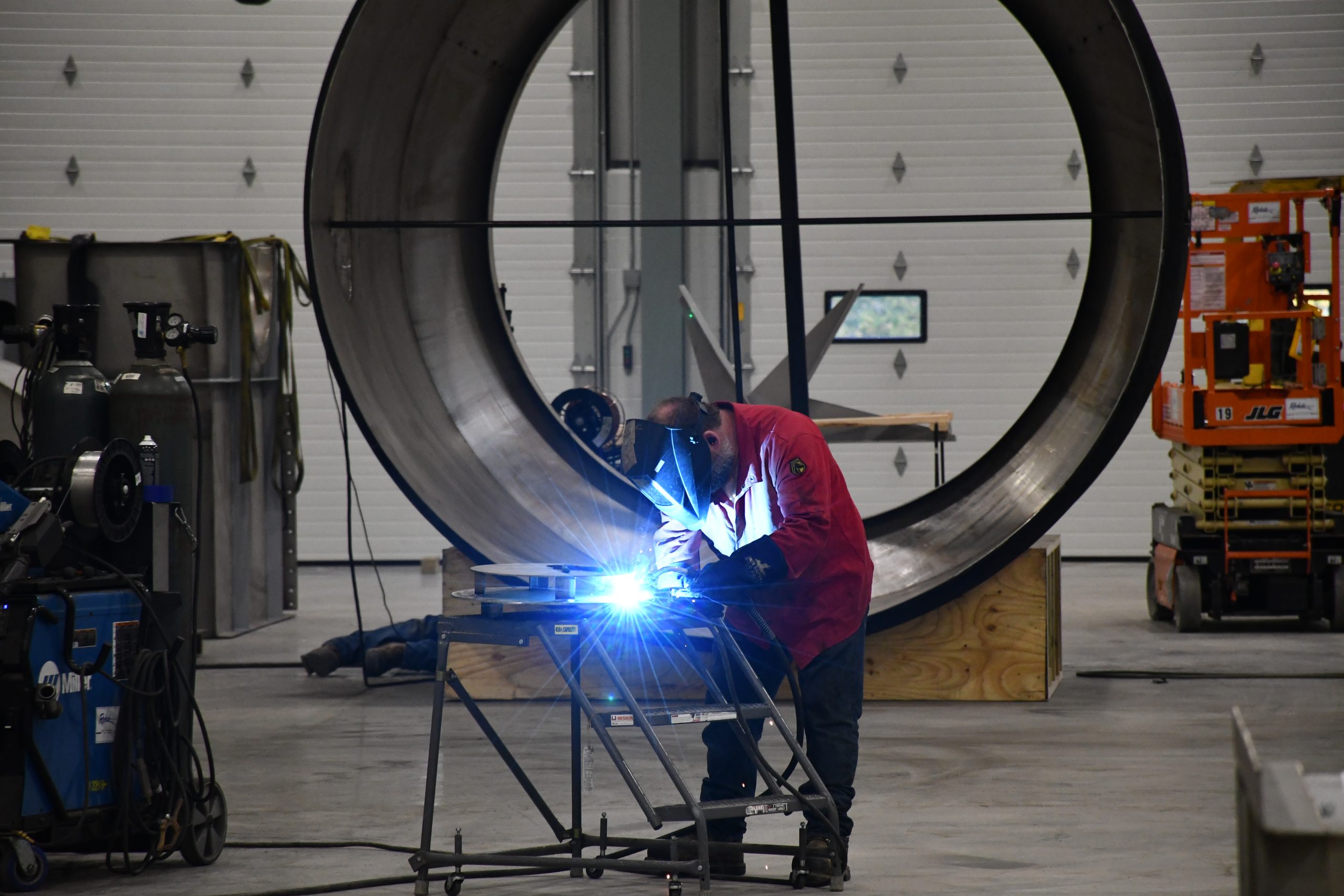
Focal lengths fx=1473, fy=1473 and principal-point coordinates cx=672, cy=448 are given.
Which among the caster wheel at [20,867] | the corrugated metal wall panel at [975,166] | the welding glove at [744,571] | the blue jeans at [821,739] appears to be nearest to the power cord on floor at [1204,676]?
the blue jeans at [821,739]

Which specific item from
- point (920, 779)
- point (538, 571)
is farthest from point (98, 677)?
point (920, 779)

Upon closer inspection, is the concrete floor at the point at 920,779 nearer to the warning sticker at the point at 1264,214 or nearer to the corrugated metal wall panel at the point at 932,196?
the warning sticker at the point at 1264,214

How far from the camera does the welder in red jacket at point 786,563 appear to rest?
170 inches

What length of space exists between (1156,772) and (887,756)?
1.01 m

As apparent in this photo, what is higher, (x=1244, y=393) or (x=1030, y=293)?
(x=1030, y=293)

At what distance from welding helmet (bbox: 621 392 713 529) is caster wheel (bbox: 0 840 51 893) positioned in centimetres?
198

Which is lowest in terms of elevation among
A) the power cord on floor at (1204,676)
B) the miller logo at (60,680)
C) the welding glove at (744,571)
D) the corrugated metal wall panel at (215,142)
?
the power cord on floor at (1204,676)

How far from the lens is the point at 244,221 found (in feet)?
43.0

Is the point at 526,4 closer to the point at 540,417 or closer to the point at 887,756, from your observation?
the point at 540,417

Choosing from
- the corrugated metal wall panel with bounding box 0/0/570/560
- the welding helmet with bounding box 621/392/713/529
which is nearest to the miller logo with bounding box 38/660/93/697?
the welding helmet with bounding box 621/392/713/529

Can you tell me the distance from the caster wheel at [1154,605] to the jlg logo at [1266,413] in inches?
47.0

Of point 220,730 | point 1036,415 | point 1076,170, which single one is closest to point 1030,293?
point 1076,170

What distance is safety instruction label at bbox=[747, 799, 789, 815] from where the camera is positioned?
399 cm

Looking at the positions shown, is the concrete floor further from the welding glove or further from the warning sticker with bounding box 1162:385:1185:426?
the warning sticker with bounding box 1162:385:1185:426
